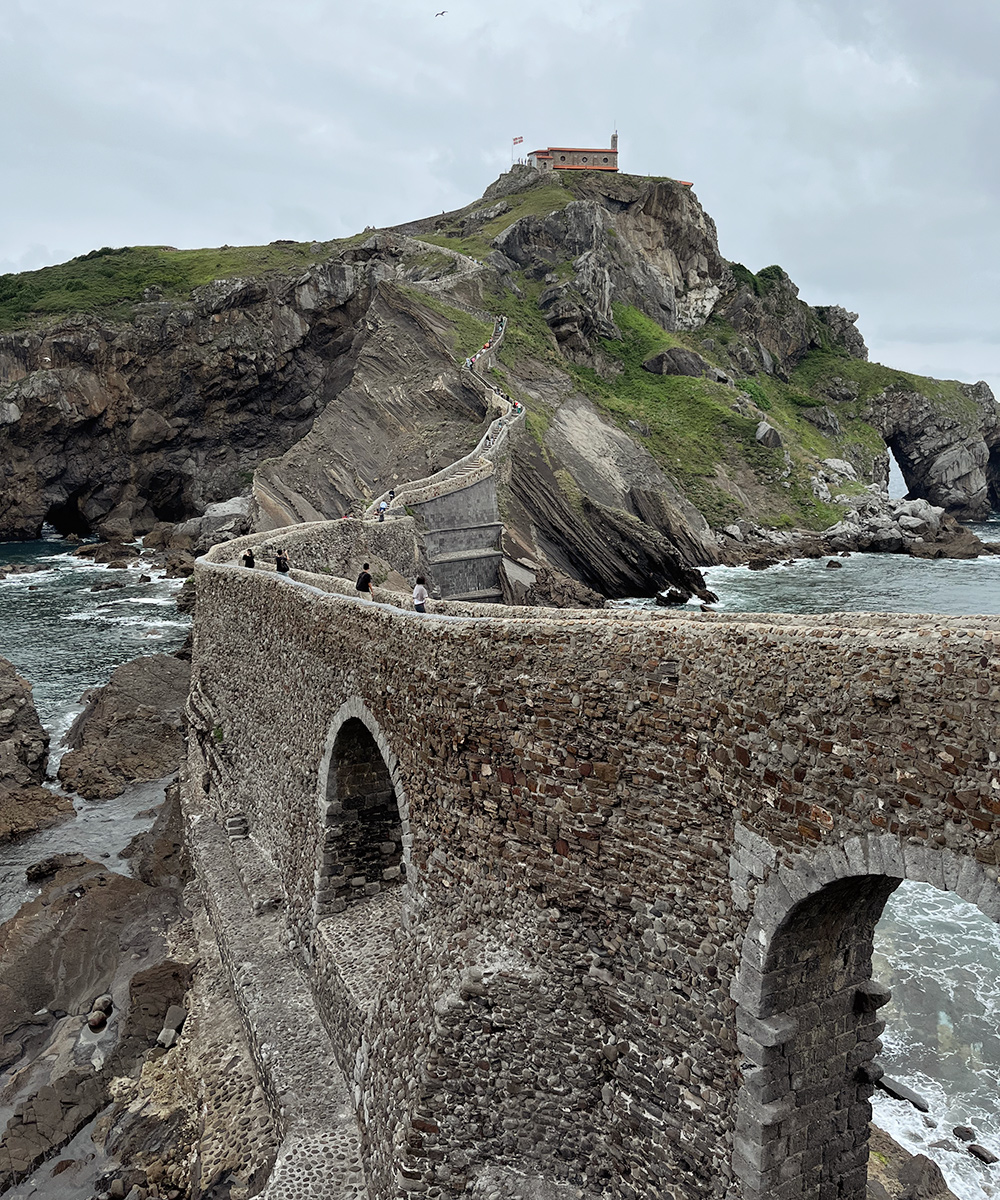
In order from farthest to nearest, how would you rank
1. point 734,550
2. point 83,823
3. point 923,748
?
point 734,550 → point 83,823 → point 923,748

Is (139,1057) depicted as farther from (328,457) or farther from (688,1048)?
(328,457)

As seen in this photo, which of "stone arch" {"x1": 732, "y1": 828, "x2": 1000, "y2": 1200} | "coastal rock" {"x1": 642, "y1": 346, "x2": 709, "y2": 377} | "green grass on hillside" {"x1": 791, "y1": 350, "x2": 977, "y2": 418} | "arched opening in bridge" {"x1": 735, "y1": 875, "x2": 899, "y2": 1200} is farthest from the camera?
"green grass on hillside" {"x1": 791, "y1": 350, "x2": 977, "y2": 418}

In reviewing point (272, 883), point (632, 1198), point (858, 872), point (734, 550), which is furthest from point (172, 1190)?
point (734, 550)

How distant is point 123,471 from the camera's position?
72875 mm

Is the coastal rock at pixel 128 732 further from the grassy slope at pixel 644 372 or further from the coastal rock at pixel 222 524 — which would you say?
the grassy slope at pixel 644 372

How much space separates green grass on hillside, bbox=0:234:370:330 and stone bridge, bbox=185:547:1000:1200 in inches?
3104

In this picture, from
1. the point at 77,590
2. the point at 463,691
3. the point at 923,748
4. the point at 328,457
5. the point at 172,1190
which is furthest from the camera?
the point at 77,590

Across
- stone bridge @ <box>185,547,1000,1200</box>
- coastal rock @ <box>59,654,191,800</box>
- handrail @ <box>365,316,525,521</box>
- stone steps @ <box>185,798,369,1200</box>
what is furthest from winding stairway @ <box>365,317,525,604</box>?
stone bridge @ <box>185,547,1000,1200</box>

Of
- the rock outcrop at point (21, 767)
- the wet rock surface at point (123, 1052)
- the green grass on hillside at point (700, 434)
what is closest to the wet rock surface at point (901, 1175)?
the wet rock surface at point (123, 1052)

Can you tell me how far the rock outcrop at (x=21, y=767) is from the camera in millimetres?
21942

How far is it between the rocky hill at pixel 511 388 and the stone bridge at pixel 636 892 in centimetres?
3152

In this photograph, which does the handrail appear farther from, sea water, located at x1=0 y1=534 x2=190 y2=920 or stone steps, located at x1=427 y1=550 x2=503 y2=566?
sea water, located at x1=0 y1=534 x2=190 y2=920

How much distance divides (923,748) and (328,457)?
42.2 meters

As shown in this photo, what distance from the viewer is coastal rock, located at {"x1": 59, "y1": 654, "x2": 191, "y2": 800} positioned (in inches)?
975
